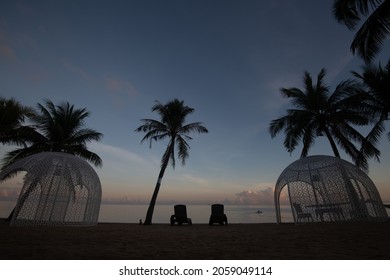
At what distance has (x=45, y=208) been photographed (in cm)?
1180

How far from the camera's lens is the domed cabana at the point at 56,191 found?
11.3 metres

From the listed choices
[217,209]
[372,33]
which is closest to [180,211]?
[217,209]

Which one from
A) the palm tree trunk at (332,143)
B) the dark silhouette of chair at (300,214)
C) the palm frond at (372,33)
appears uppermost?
the palm frond at (372,33)

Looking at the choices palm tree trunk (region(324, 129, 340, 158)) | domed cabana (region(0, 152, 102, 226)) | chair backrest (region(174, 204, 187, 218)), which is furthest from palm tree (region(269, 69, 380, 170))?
domed cabana (region(0, 152, 102, 226))

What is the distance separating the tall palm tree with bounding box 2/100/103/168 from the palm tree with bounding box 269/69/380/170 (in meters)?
13.9

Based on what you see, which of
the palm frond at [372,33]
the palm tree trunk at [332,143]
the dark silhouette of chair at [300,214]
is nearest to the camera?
the palm frond at [372,33]

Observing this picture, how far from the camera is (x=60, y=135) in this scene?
1641cm

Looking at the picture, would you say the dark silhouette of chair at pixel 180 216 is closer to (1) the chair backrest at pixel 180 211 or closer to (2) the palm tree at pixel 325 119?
(1) the chair backrest at pixel 180 211

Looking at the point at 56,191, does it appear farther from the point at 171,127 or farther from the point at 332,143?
the point at 332,143

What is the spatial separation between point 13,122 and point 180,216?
479 inches

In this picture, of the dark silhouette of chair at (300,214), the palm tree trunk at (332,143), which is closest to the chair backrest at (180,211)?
the dark silhouette of chair at (300,214)

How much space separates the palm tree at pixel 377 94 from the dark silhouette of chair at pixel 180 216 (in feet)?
40.5

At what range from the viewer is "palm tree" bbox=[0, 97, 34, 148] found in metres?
14.5

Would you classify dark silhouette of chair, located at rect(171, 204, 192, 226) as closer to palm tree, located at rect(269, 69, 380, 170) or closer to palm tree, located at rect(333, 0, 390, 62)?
palm tree, located at rect(269, 69, 380, 170)
